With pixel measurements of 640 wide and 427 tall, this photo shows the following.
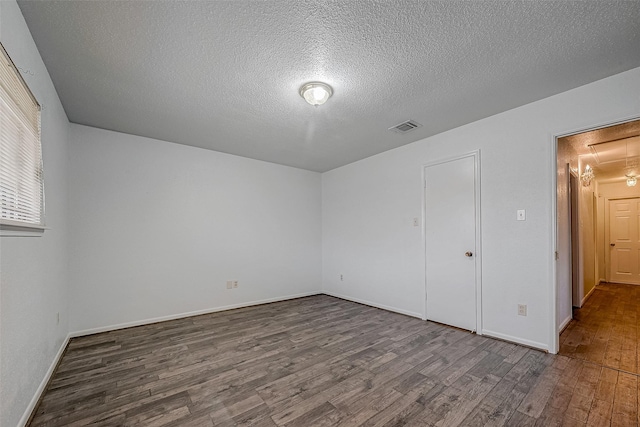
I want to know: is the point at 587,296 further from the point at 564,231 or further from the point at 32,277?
the point at 32,277

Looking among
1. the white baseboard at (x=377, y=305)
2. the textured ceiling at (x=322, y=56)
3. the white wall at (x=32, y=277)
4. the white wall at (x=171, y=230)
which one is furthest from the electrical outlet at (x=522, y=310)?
the white wall at (x=32, y=277)

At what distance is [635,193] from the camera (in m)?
6.12

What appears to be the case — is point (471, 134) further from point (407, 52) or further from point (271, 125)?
point (271, 125)

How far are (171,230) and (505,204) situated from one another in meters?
4.35

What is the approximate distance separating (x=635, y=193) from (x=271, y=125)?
8.44 m

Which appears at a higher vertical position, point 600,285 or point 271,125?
point 271,125

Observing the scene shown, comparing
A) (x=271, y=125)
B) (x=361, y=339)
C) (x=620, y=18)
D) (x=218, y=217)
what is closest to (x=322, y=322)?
(x=361, y=339)

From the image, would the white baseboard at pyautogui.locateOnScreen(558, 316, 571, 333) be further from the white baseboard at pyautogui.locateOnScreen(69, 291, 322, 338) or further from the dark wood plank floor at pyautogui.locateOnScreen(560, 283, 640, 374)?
the white baseboard at pyautogui.locateOnScreen(69, 291, 322, 338)

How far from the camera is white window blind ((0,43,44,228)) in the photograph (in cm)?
140

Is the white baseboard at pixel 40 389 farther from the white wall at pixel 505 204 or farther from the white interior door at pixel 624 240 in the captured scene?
the white interior door at pixel 624 240

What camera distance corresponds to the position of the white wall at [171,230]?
3.28 m

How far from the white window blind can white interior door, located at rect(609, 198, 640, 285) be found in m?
10.2

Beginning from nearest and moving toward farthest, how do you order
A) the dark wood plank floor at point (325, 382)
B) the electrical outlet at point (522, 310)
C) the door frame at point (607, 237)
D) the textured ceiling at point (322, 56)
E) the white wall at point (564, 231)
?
the textured ceiling at point (322, 56), the dark wood plank floor at point (325, 382), the electrical outlet at point (522, 310), the white wall at point (564, 231), the door frame at point (607, 237)

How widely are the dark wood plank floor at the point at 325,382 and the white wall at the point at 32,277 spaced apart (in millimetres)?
298
